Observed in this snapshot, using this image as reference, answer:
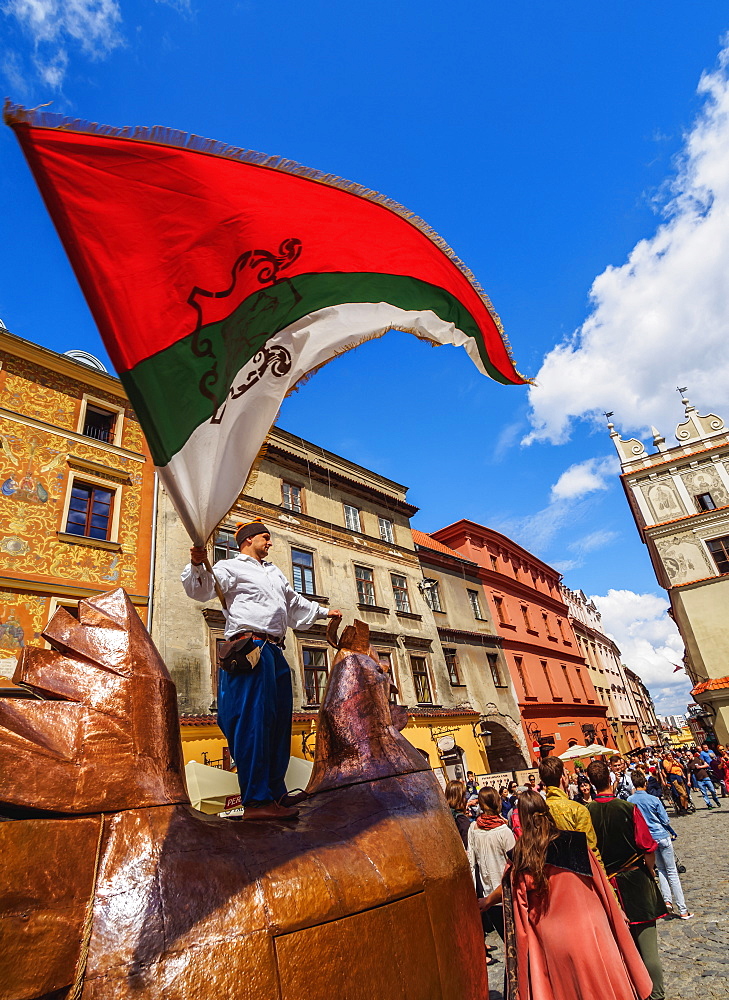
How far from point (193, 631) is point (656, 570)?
87.8ft

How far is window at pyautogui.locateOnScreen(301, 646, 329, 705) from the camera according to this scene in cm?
1481

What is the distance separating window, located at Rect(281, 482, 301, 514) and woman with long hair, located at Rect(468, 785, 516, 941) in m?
12.9

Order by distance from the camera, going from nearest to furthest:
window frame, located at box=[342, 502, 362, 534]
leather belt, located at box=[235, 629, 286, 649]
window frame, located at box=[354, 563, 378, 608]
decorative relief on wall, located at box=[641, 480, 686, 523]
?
leather belt, located at box=[235, 629, 286, 649], window frame, located at box=[354, 563, 378, 608], window frame, located at box=[342, 502, 362, 534], decorative relief on wall, located at box=[641, 480, 686, 523]

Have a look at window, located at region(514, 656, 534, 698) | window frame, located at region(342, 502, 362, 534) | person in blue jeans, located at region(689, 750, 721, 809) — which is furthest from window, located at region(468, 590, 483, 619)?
person in blue jeans, located at region(689, 750, 721, 809)

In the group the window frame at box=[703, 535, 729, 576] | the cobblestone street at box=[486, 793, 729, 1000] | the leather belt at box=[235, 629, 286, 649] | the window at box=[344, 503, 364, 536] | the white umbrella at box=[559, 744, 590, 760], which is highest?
the window at box=[344, 503, 364, 536]

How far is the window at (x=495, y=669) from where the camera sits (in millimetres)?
22734

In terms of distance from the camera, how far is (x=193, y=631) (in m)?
12.8

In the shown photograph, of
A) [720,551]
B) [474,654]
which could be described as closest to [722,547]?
[720,551]

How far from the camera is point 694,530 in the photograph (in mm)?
26719

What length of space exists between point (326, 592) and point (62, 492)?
26.7 feet

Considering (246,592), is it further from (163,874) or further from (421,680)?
(421,680)

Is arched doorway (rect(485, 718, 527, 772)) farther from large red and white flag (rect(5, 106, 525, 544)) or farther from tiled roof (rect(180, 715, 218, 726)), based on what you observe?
large red and white flag (rect(5, 106, 525, 544))

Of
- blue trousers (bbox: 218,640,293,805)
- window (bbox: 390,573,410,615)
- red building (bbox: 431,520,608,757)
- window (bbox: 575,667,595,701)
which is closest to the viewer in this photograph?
blue trousers (bbox: 218,640,293,805)

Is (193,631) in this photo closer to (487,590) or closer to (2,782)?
(2,782)
